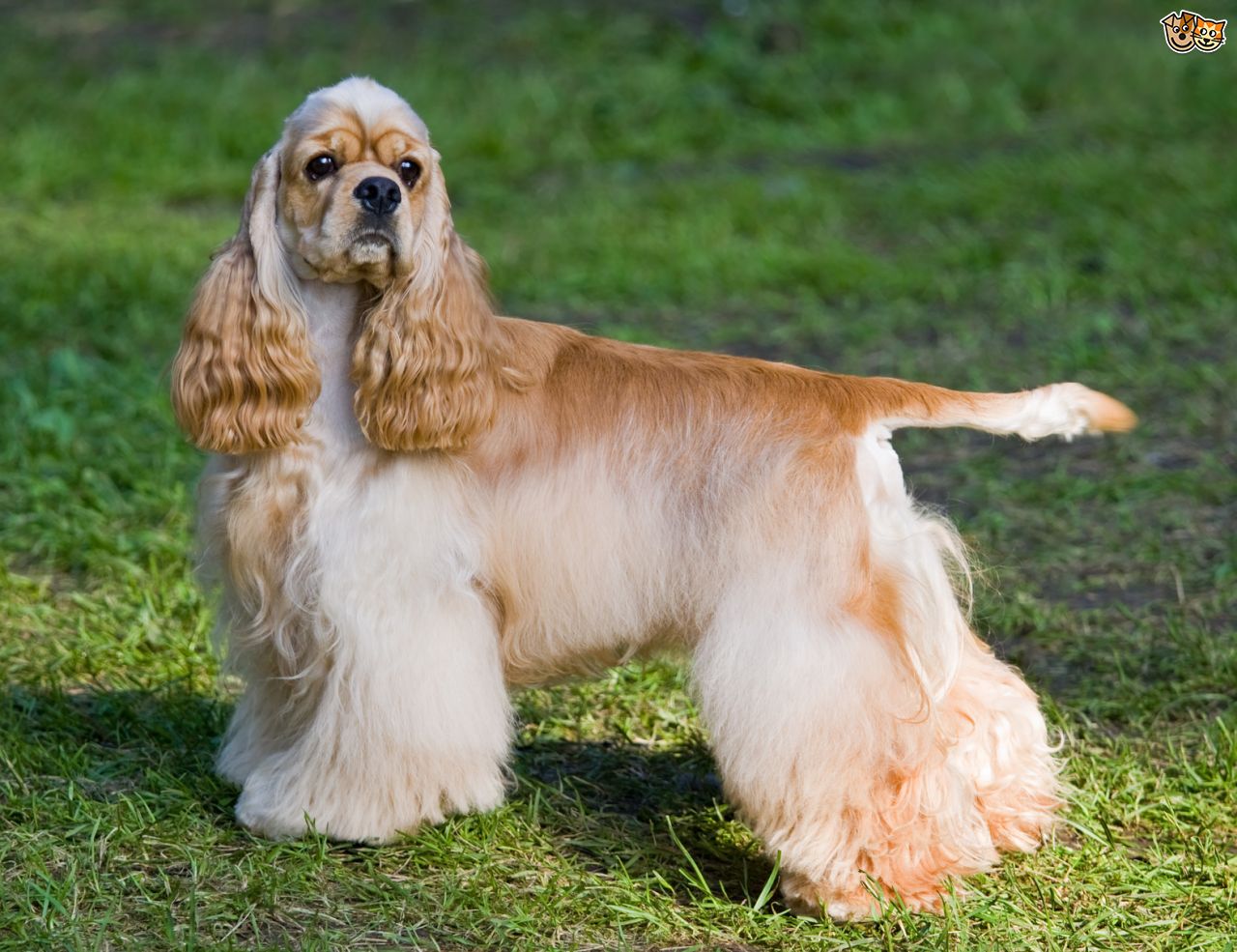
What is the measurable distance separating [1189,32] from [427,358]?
8.93 meters

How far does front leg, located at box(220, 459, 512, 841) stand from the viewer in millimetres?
3438

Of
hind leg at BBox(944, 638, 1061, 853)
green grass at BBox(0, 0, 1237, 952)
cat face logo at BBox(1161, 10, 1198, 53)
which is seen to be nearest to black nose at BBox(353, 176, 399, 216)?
green grass at BBox(0, 0, 1237, 952)

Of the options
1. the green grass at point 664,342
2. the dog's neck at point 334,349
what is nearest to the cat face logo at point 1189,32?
the green grass at point 664,342

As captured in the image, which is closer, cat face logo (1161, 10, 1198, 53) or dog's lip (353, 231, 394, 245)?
dog's lip (353, 231, 394, 245)

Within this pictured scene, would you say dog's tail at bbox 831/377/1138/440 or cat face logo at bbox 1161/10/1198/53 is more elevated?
cat face logo at bbox 1161/10/1198/53

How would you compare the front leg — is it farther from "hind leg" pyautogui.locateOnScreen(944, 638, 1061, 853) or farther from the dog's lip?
"hind leg" pyautogui.locateOnScreen(944, 638, 1061, 853)

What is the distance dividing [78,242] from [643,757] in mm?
5214

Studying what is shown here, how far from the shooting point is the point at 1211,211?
8742mm

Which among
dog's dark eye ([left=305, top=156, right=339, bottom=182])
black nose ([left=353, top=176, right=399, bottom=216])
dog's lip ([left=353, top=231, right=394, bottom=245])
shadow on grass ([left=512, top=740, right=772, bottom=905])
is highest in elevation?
dog's dark eye ([left=305, top=156, right=339, bottom=182])

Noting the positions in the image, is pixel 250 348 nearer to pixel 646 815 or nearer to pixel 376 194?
pixel 376 194

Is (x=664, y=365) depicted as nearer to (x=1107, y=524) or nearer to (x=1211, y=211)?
(x=1107, y=524)

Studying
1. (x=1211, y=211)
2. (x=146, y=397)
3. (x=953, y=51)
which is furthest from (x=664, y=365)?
(x=953, y=51)

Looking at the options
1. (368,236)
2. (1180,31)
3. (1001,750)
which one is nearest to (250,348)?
(368,236)

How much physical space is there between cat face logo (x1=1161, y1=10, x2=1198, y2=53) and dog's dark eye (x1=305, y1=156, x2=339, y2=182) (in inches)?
304
